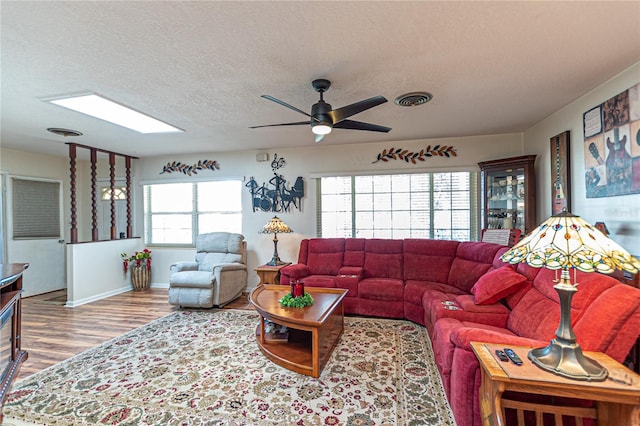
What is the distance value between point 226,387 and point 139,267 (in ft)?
13.5

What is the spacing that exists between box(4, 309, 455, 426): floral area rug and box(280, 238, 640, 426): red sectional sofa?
0.31m

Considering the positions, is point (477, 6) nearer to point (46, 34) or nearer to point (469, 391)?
point (469, 391)

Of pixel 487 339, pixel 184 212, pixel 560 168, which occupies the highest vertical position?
pixel 560 168

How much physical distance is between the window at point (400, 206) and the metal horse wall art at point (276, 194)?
39 centimetres

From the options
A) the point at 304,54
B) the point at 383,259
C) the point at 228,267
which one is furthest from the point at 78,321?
the point at 304,54

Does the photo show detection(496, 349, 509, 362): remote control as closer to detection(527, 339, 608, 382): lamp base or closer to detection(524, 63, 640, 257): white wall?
detection(527, 339, 608, 382): lamp base

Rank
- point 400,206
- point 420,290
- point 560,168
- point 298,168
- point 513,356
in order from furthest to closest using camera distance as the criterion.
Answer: point 298,168 → point 400,206 → point 420,290 → point 560,168 → point 513,356

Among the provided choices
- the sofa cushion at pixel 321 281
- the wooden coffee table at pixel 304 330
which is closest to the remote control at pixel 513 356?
the wooden coffee table at pixel 304 330

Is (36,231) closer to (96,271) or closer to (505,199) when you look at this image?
(96,271)

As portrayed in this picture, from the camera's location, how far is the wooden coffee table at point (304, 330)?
8.18ft

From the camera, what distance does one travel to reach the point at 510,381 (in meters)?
1.35

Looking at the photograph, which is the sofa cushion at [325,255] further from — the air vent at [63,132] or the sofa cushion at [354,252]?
the air vent at [63,132]

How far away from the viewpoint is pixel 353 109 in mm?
2375

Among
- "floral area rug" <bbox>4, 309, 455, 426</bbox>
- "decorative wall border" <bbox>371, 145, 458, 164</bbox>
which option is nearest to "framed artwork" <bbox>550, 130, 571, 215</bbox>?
"decorative wall border" <bbox>371, 145, 458, 164</bbox>
